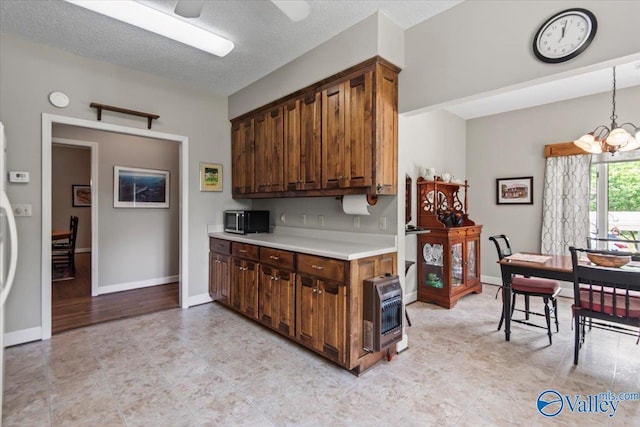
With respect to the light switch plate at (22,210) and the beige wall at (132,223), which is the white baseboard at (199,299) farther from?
the light switch plate at (22,210)

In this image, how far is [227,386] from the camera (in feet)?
7.11

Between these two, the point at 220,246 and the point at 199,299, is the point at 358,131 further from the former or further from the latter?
the point at 199,299

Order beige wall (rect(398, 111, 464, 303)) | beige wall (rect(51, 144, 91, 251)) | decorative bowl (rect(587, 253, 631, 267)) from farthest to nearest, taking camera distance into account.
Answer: beige wall (rect(51, 144, 91, 251)) → beige wall (rect(398, 111, 464, 303)) → decorative bowl (rect(587, 253, 631, 267))

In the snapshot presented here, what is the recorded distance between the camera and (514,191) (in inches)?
190

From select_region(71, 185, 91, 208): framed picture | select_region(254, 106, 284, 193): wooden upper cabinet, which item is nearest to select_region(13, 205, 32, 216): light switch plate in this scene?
select_region(254, 106, 284, 193): wooden upper cabinet

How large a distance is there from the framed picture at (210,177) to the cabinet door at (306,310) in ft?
6.82

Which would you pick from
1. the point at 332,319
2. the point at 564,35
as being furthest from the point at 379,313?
the point at 564,35

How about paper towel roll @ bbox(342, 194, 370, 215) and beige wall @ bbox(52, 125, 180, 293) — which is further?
beige wall @ bbox(52, 125, 180, 293)

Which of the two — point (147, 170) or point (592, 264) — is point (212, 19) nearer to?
point (147, 170)

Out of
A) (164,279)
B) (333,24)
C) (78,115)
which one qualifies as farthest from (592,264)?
(164,279)

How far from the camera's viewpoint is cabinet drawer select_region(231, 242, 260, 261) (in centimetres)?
316

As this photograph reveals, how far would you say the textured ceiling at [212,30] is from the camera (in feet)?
7.78

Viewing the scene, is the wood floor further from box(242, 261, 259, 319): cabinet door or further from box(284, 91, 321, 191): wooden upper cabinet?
box(284, 91, 321, 191): wooden upper cabinet

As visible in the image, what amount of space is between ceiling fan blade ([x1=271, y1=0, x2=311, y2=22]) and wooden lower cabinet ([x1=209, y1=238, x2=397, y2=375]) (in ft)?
5.36
